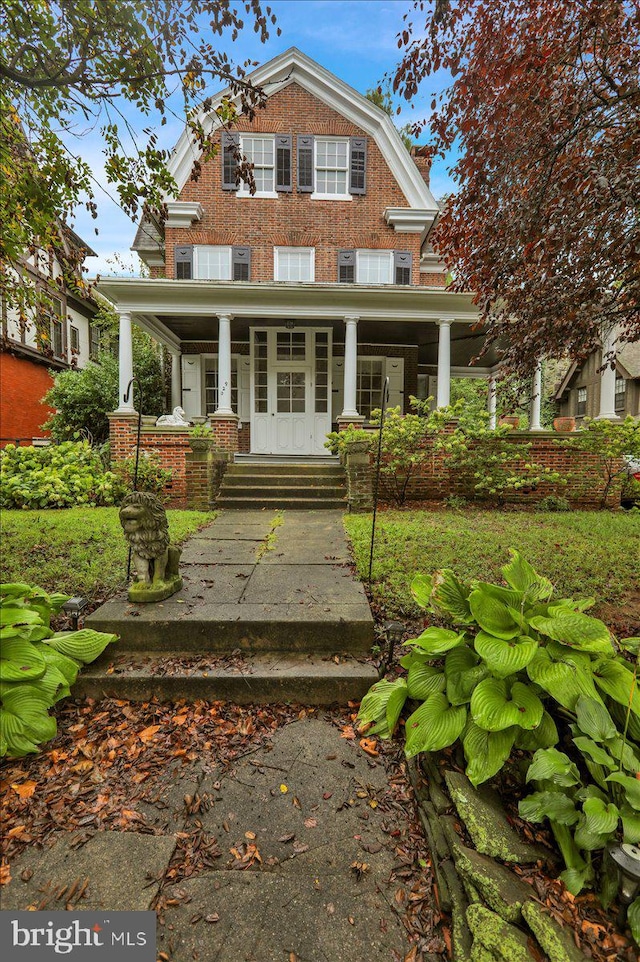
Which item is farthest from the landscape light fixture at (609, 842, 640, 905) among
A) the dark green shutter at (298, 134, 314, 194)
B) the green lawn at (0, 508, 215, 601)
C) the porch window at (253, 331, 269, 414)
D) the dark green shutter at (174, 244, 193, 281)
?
the dark green shutter at (298, 134, 314, 194)

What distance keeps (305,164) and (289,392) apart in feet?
18.6

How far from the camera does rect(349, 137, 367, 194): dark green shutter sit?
10644mm

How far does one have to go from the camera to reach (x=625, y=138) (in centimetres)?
274

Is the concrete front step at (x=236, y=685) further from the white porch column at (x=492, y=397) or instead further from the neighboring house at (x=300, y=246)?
the neighboring house at (x=300, y=246)

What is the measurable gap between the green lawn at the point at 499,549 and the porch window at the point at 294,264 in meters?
7.17

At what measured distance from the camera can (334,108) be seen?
10578 millimetres

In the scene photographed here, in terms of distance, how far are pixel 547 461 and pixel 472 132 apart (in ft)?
19.1

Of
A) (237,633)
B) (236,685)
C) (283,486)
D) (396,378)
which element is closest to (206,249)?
(396,378)

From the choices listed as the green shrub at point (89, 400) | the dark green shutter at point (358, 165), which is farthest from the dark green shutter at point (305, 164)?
the green shrub at point (89, 400)

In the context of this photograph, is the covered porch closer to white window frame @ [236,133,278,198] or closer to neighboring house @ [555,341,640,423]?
white window frame @ [236,133,278,198]

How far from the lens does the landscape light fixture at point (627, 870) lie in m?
1.36

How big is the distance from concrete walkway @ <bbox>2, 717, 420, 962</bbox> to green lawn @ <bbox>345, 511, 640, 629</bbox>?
5.06 feet

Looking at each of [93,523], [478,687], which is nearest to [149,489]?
[93,523]

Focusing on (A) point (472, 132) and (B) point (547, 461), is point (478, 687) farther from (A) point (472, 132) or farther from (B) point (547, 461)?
(B) point (547, 461)
